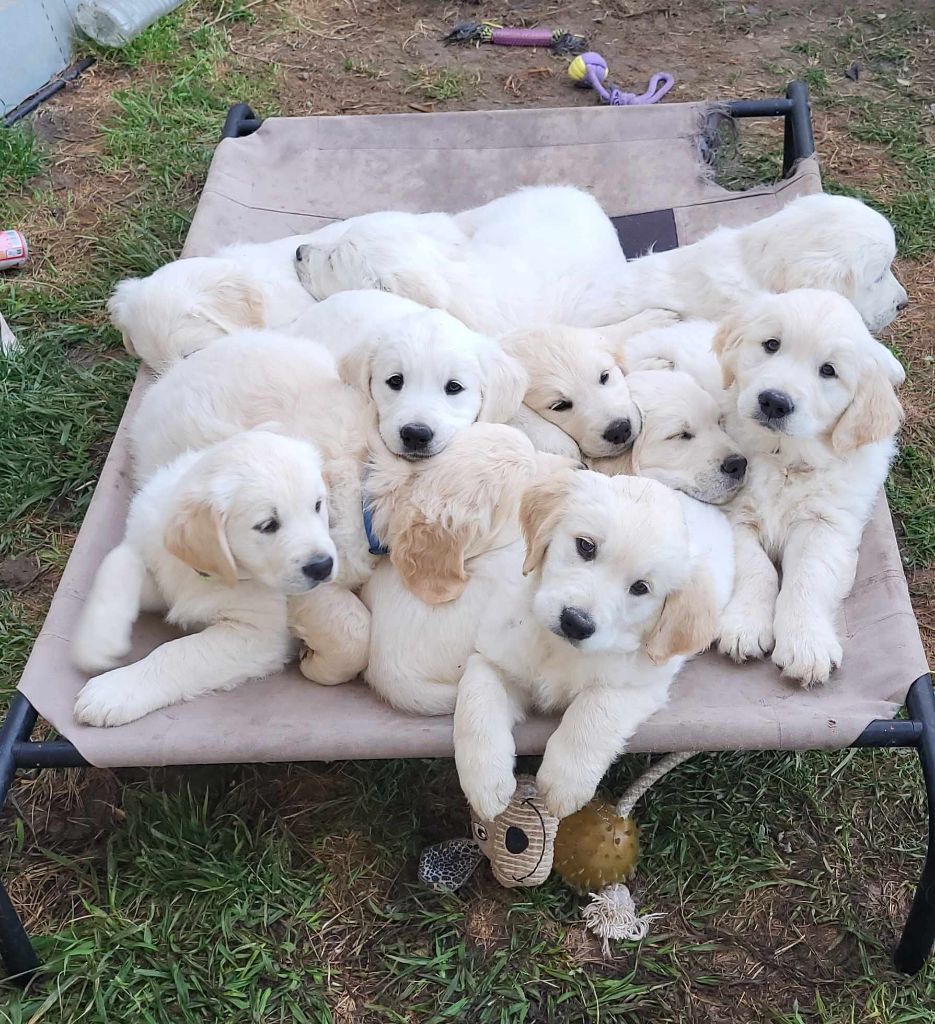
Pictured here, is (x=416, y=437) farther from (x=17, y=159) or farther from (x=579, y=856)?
(x=17, y=159)

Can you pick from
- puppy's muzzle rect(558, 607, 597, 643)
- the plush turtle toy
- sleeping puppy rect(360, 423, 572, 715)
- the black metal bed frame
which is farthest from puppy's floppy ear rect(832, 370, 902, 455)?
the plush turtle toy

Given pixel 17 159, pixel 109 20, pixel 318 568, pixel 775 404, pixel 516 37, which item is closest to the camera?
pixel 318 568

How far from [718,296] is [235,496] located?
1.85m

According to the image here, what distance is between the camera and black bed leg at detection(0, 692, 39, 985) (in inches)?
99.4

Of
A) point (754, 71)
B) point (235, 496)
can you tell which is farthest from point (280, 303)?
point (754, 71)

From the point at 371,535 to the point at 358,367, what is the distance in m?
0.52

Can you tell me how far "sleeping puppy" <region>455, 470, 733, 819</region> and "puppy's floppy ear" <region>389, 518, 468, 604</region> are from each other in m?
0.12

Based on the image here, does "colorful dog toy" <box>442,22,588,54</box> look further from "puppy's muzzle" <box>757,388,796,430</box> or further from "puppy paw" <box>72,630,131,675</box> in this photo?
"puppy paw" <box>72,630,131,675</box>

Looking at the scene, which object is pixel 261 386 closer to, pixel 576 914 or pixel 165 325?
pixel 165 325

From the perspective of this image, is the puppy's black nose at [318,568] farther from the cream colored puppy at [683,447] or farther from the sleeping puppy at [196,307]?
the sleeping puppy at [196,307]

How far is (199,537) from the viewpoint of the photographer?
8.23 feet

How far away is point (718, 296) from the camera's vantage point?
3619 millimetres

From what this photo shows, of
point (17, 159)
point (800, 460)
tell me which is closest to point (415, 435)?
point (800, 460)

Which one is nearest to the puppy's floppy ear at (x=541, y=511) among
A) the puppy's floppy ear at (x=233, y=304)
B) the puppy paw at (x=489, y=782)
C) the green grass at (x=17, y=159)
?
the puppy paw at (x=489, y=782)
